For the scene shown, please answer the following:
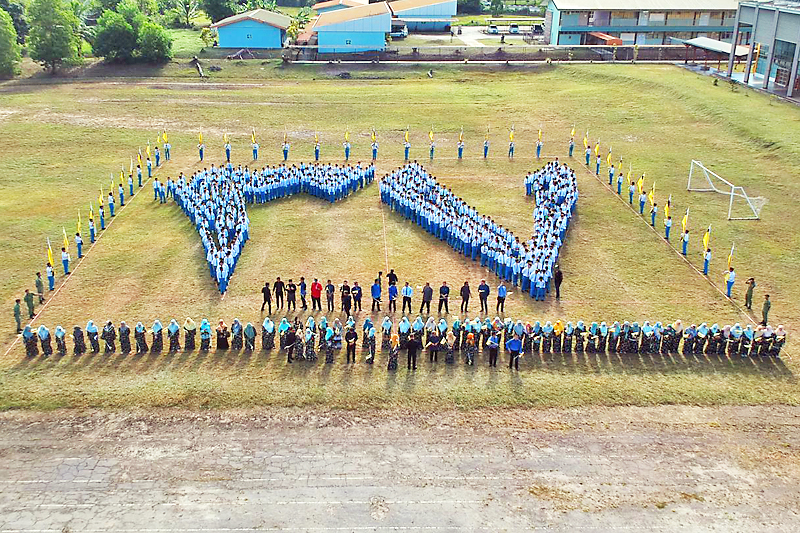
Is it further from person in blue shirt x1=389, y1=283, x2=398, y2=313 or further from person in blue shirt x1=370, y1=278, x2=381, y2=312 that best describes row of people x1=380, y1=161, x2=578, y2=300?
person in blue shirt x1=370, y1=278, x2=381, y2=312

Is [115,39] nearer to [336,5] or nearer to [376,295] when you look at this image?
[336,5]

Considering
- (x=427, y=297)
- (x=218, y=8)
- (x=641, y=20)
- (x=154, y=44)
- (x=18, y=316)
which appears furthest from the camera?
(x=218, y=8)

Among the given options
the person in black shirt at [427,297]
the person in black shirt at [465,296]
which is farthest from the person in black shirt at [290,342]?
the person in black shirt at [465,296]

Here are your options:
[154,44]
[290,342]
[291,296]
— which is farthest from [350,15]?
[290,342]

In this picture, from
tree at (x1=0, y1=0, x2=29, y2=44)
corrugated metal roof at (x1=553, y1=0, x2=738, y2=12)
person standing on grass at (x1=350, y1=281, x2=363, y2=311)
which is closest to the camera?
person standing on grass at (x1=350, y1=281, x2=363, y2=311)

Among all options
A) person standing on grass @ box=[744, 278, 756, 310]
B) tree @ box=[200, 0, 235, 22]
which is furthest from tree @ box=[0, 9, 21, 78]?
person standing on grass @ box=[744, 278, 756, 310]

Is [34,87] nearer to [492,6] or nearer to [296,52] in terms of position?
[296,52]

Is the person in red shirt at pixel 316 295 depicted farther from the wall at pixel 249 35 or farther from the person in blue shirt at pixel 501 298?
the wall at pixel 249 35
